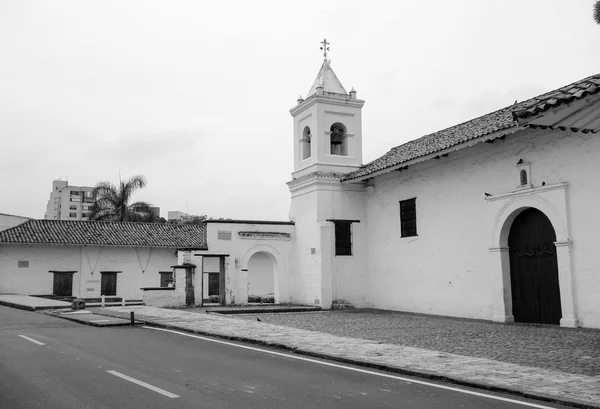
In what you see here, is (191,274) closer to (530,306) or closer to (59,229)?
(530,306)

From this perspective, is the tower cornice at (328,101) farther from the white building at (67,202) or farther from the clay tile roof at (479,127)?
the white building at (67,202)

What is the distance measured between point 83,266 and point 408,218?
899 inches

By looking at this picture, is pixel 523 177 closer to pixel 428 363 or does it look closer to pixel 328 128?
pixel 428 363

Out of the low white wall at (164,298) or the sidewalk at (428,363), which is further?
the low white wall at (164,298)

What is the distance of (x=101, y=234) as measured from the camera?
36.0 metres

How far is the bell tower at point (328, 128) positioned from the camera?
2327 cm

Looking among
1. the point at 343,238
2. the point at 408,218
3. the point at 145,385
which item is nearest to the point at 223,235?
the point at 343,238

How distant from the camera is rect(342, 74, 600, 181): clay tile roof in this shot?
7.57m

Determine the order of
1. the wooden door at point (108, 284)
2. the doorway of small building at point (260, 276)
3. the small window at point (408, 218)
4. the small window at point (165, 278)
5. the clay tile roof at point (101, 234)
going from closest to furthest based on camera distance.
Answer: the small window at point (408, 218) → the clay tile roof at point (101, 234) → the wooden door at point (108, 284) → the doorway of small building at point (260, 276) → the small window at point (165, 278)

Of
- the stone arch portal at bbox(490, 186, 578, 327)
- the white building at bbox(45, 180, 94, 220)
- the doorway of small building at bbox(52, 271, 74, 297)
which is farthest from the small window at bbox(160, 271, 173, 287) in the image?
the white building at bbox(45, 180, 94, 220)

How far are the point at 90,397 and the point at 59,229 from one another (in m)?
31.9

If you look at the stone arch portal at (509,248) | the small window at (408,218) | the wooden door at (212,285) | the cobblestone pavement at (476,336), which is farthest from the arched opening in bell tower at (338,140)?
the wooden door at (212,285)

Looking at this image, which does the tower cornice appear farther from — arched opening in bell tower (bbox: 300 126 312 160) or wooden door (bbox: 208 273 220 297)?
wooden door (bbox: 208 273 220 297)

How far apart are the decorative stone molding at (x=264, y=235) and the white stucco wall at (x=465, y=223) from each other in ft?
12.2
